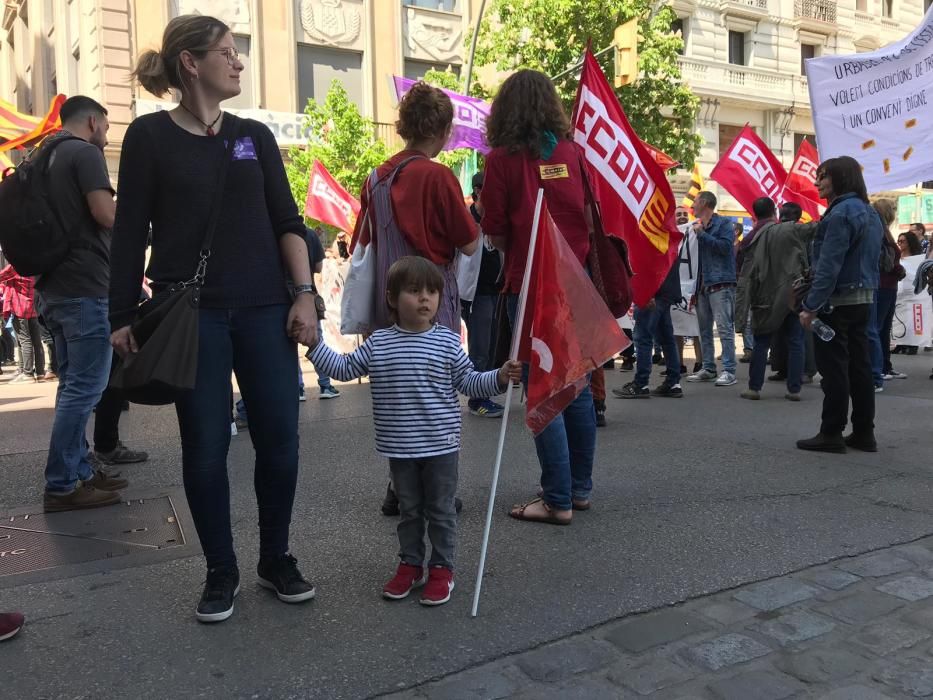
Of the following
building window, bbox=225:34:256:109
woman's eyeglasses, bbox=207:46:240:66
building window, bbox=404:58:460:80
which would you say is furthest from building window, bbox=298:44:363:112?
woman's eyeglasses, bbox=207:46:240:66

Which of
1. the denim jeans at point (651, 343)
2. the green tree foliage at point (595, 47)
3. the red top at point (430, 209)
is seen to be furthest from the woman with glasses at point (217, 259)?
the green tree foliage at point (595, 47)

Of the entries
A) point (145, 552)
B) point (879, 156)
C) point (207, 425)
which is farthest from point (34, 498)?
point (879, 156)

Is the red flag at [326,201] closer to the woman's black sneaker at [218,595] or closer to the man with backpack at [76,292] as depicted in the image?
the man with backpack at [76,292]

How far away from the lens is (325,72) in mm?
23938

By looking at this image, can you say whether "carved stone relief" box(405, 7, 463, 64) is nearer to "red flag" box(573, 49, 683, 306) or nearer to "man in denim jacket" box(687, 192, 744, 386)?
"man in denim jacket" box(687, 192, 744, 386)

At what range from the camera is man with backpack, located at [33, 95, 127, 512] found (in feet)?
13.5

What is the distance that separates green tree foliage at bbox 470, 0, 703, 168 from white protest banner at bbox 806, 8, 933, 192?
1340 cm

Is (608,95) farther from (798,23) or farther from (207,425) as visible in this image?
(798,23)

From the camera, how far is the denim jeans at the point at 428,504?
3.08m

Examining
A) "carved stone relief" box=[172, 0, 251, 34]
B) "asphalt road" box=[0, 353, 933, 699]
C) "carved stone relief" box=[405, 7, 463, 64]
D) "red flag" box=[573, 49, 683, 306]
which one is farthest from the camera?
"carved stone relief" box=[405, 7, 463, 64]

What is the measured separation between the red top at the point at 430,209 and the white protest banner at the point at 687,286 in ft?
18.3

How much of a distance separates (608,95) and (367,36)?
21.1m

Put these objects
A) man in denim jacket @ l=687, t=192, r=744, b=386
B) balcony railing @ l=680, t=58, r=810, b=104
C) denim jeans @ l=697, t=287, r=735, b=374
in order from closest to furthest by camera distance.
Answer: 1. man in denim jacket @ l=687, t=192, r=744, b=386
2. denim jeans @ l=697, t=287, r=735, b=374
3. balcony railing @ l=680, t=58, r=810, b=104

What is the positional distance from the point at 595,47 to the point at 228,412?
19321 millimetres
